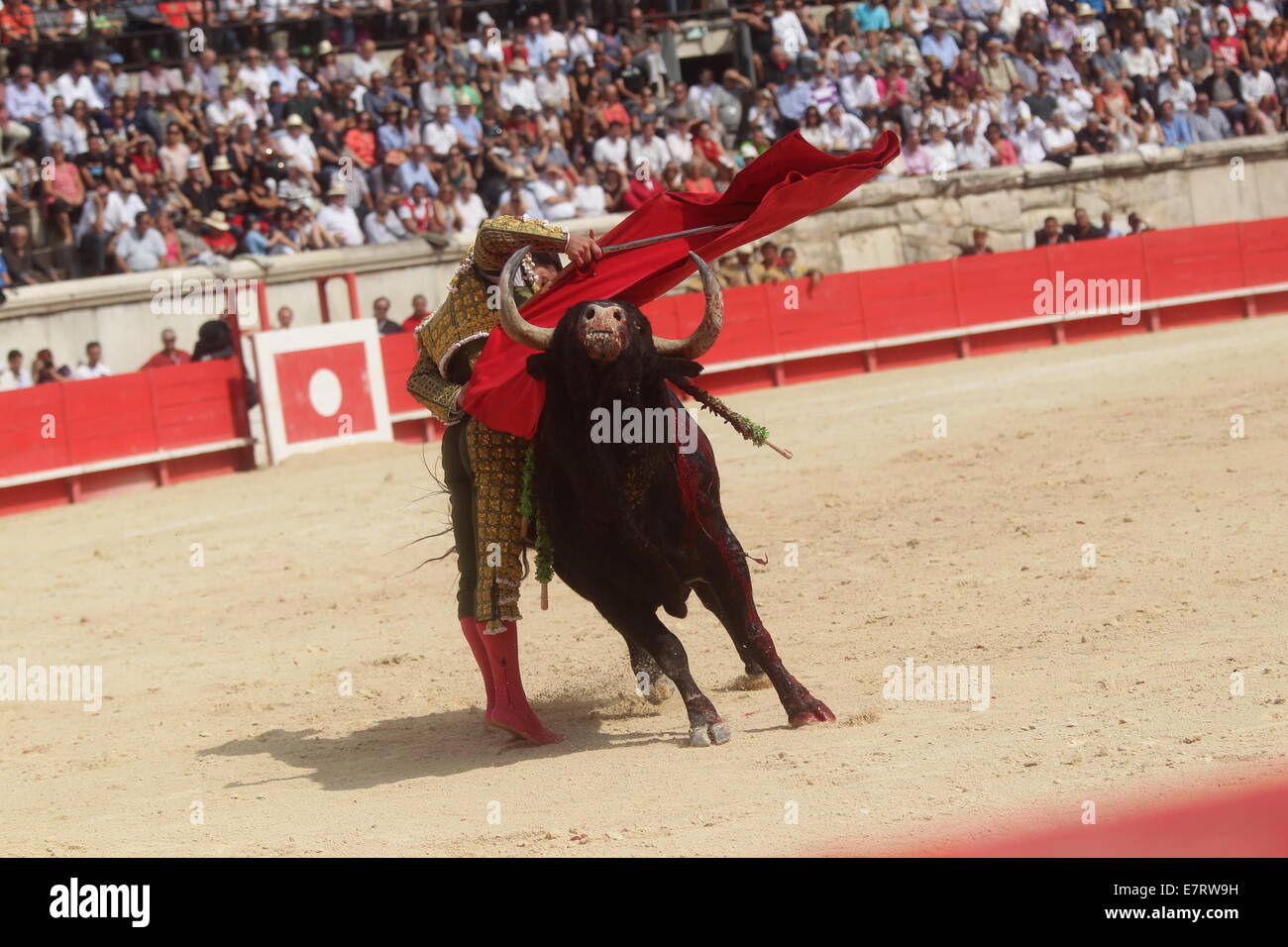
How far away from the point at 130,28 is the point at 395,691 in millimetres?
11357

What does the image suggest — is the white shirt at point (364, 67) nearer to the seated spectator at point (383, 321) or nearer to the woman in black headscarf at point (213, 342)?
the seated spectator at point (383, 321)

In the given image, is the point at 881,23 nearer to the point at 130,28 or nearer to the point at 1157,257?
the point at 1157,257

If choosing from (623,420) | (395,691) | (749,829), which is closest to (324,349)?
(395,691)

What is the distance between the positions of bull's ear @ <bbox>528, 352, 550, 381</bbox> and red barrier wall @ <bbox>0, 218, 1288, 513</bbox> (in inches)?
337

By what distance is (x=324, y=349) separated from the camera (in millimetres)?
13633

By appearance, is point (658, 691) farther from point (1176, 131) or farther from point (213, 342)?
point (1176, 131)

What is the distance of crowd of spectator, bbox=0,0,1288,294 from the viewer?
14156 mm

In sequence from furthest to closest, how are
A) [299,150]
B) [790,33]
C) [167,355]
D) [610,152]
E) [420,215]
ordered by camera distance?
[790,33] → [610,152] → [420,215] → [299,150] → [167,355]

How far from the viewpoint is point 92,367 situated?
13.6m

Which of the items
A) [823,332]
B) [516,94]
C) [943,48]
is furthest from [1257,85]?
[516,94]

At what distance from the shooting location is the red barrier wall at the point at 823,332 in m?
13.1

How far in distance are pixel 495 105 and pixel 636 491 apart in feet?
38.4

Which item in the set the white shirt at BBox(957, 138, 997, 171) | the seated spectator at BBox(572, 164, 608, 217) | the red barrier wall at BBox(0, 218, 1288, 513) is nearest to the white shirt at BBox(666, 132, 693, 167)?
the seated spectator at BBox(572, 164, 608, 217)

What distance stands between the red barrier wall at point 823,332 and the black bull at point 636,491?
8401 mm
